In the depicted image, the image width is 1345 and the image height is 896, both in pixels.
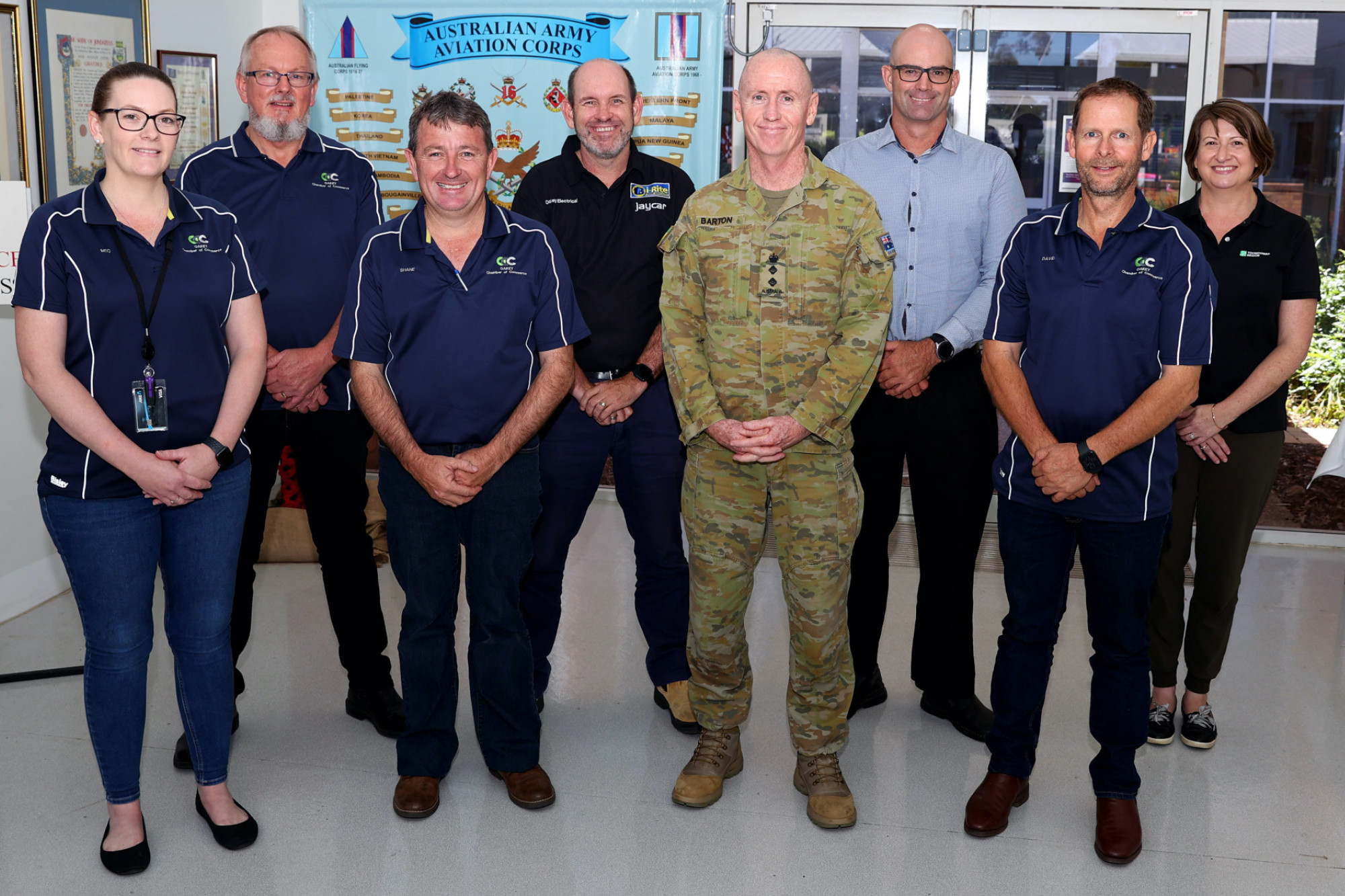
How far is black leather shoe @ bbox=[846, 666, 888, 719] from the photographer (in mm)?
3432

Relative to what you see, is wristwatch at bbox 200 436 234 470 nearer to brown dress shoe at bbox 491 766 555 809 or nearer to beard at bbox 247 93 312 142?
beard at bbox 247 93 312 142

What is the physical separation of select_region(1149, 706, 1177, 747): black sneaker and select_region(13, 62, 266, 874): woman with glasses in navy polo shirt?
248 cm

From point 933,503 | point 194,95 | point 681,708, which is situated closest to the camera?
point 933,503

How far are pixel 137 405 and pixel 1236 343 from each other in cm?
271

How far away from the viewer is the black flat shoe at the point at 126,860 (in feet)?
8.43

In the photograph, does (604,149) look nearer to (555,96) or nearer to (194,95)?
(555,96)

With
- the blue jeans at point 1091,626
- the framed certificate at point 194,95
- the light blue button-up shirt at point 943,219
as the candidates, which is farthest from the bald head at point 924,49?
the framed certificate at point 194,95

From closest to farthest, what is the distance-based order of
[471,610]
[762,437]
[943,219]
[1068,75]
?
[762,437], [471,610], [943,219], [1068,75]

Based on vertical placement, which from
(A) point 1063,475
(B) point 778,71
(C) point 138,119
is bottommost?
(A) point 1063,475

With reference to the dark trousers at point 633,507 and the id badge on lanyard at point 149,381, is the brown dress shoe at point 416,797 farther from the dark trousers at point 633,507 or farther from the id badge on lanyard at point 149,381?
the id badge on lanyard at point 149,381

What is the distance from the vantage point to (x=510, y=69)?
5.19 meters

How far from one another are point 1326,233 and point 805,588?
6.54 meters

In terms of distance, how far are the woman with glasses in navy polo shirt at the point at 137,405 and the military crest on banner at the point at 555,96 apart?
9.21 feet

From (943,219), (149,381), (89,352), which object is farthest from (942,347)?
(89,352)
